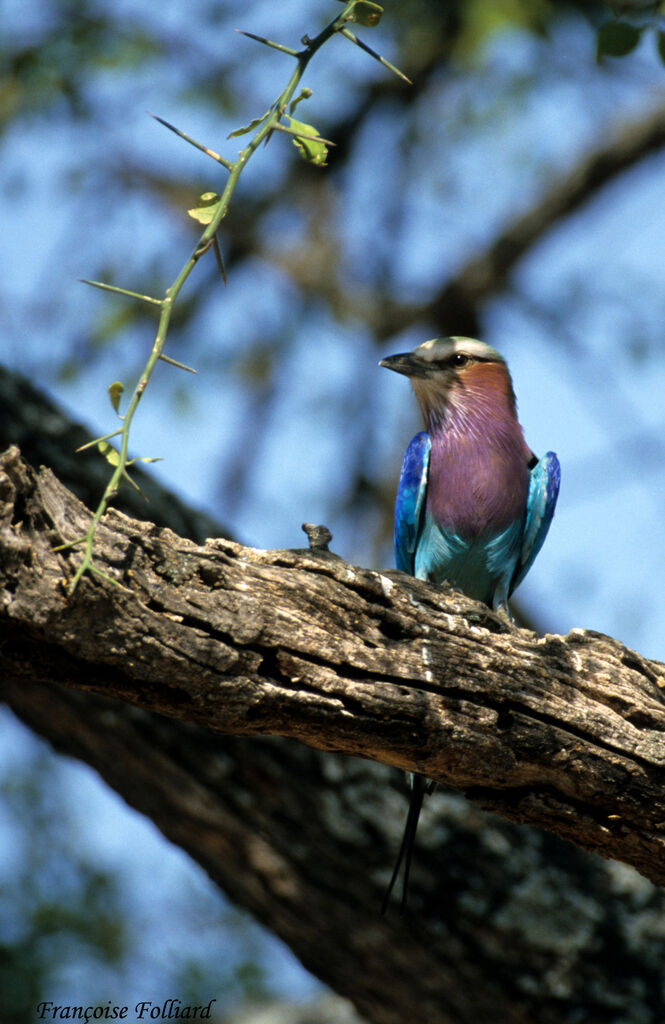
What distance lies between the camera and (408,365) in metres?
4.79

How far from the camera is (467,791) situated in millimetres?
2811

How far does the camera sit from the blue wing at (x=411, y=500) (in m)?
4.45

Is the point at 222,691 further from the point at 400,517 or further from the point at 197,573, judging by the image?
the point at 400,517

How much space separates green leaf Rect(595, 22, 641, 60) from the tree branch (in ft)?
4.65

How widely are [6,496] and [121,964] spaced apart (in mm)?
3854

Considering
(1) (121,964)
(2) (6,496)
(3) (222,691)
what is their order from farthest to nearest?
(1) (121,964), (3) (222,691), (2) (6,496)

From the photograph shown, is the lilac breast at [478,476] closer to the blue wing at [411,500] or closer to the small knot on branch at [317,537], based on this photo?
the blue wing at [411,500]

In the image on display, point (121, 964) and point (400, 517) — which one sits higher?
point (400, 517)

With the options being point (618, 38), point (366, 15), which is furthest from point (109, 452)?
point (618, 38)

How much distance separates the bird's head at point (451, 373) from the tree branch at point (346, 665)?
191 cm

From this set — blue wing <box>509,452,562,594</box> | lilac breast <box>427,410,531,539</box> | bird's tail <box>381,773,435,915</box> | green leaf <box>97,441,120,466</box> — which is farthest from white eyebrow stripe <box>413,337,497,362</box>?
green leaf <box>97,441,120,466</box>

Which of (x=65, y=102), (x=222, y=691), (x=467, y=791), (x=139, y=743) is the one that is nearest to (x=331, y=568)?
(x=222, y=691)

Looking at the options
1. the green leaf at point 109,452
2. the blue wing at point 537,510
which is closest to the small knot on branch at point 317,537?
the green leaf at point 109,452

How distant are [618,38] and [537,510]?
2.04 meters
